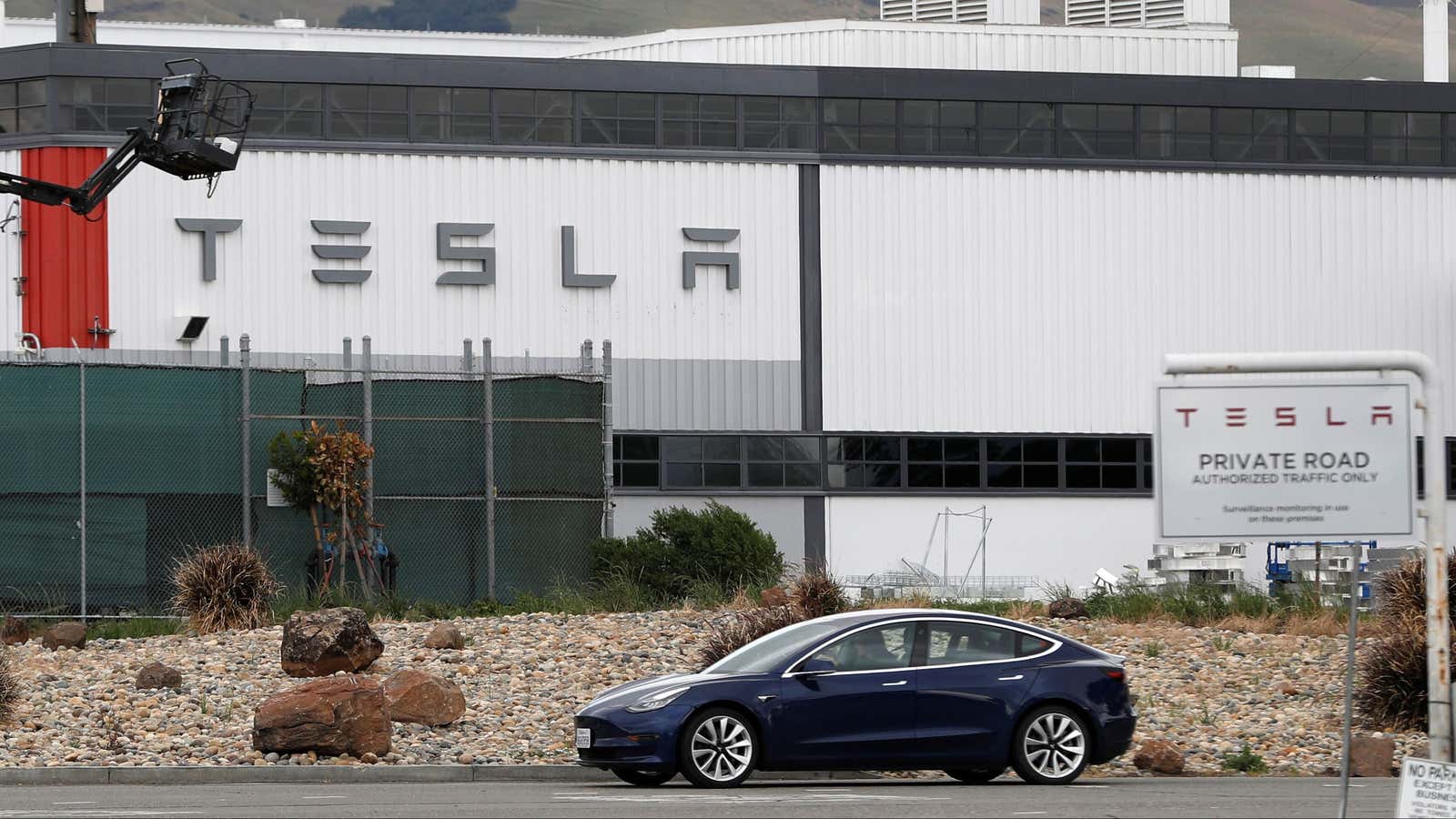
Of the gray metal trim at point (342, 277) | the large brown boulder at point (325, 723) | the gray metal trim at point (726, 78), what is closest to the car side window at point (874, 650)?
the large brown boulder at point (325, 723)

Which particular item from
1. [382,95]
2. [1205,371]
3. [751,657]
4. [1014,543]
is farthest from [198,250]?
[1205,371]

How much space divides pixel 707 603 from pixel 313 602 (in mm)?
4732

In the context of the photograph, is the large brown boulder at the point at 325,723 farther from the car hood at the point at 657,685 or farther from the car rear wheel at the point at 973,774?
the car rear wheel at the point at 973,774

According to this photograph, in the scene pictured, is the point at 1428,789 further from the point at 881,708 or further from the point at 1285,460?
the point at 881,708

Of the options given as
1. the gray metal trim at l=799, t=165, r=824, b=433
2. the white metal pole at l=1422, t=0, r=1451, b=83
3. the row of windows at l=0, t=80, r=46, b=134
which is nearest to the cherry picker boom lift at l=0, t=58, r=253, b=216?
the row of windows at l=0, t=80, r=46, b=134

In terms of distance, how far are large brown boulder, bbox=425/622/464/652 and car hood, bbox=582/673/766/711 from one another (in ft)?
19.3

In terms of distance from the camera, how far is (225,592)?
76.0 feet

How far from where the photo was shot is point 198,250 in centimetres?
3534

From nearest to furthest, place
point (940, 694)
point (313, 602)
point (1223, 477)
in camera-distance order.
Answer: point (1223, 477), point (940, 694), point (313, 602)

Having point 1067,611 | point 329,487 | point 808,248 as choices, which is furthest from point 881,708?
point 808,248

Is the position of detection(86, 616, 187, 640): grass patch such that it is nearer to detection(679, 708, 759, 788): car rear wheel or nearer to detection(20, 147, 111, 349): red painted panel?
detection(679, 708, 759, 788): car rear wheel

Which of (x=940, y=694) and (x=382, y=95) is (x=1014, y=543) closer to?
(x=382, y=95)

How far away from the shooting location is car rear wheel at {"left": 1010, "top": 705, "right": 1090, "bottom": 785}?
15523 mm

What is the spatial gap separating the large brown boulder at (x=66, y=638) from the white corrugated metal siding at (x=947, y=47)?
775 inches
